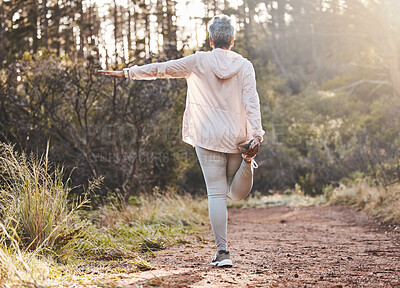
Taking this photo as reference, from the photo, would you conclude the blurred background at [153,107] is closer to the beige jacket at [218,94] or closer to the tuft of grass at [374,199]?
the tuft of grass at [374,199]

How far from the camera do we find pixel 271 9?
31.9 meters

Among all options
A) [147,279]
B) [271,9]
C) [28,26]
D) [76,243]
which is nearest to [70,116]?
[76,243]

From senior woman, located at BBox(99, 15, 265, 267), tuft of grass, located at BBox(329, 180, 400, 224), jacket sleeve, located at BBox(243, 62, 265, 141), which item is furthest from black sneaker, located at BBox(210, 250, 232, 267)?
tuft of grass, located at BBox(329, 180, 400, 224)

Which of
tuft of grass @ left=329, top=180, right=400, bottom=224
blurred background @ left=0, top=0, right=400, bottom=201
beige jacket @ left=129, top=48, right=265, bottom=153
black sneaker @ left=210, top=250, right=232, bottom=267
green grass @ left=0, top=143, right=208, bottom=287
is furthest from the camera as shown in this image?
blurred background @ left=0, top=0, right=400, bottom=201

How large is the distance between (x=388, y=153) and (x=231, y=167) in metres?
8.59

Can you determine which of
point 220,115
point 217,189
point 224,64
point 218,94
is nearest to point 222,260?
point 217,189

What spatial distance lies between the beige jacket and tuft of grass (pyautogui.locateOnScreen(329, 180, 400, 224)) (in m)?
4.31

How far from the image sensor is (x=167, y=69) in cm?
361

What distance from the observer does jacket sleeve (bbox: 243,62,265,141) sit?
350cm

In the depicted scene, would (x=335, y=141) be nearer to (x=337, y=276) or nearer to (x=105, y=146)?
(x=105, y=146)

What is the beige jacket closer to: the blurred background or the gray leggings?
the gray leggings

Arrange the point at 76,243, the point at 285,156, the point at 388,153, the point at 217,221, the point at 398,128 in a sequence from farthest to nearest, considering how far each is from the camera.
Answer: the point at 285,156 < the point at 398,128 < the point at 388,153 < the point at 76,243 < the point at 217,221

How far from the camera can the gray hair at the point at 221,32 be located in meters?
3.66

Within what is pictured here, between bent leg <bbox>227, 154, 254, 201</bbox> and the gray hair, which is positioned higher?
the gray hair
